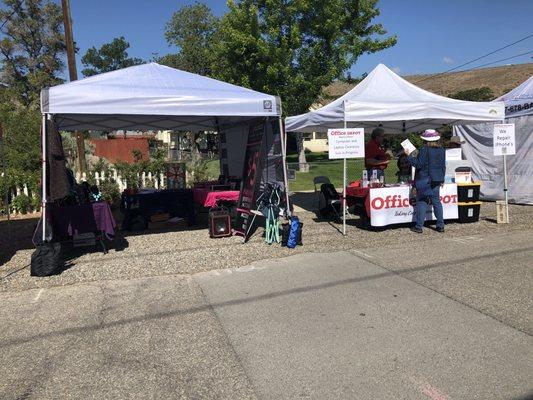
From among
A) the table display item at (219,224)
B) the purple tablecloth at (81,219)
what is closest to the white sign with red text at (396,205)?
the table display item at (219,224)

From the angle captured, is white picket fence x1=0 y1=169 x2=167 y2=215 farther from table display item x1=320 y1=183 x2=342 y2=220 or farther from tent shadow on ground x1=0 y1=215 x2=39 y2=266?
table display item x1=320 y1=183 x2=342 y2=220

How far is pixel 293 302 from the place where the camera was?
5031 mm

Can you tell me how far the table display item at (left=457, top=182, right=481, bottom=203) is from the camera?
9273 millimetres

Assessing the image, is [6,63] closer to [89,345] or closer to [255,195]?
[255,195]

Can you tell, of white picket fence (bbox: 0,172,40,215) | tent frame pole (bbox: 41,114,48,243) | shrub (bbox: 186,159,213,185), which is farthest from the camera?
shrub (bbox: 186,159,213,185)

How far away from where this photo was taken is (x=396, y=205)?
28.7 ft

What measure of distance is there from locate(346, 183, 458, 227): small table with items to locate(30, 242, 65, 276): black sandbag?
5.36 m

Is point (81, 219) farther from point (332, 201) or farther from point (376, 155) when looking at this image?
point (376, 155)

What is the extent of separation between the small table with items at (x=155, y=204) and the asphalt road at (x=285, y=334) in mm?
3487

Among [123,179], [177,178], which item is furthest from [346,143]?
[123,179]

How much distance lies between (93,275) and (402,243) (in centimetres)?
488

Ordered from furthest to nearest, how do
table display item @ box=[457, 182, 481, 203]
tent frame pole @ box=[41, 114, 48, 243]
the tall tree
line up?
the tall tree
table display item @ box=[457, 182, 481, 203]
tent frame pole @ box=[41, 114, 48, 243]

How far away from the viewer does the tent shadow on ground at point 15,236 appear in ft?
25.7

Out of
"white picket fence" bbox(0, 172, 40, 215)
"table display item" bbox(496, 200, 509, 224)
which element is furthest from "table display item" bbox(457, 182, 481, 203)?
"white picket fence" bbox(0, 172, 40, 215)
